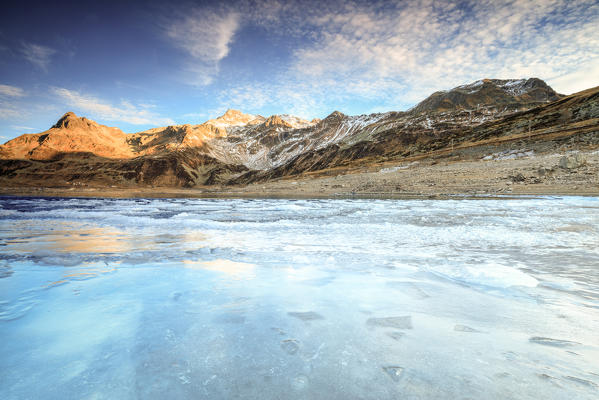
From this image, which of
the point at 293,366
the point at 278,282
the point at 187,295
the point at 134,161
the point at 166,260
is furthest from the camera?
the point at 134,161

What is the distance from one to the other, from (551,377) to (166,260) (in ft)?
21.6

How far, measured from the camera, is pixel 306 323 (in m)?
3.35

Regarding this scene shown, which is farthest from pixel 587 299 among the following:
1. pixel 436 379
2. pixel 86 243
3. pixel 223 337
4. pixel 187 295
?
pixel 86 243

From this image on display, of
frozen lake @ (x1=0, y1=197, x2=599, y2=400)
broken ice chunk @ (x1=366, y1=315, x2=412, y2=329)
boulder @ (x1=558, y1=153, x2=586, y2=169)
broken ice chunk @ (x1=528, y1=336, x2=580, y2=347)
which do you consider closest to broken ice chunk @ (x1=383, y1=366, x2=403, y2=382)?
frozen lake @ (x1=0, y1=197, x2=599, y2=400)

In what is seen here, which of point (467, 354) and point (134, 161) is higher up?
point (134, 161)

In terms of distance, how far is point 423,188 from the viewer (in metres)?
35.4

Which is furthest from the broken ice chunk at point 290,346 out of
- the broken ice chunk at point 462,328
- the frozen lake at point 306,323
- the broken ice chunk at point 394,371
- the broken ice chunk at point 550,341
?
the broken ice chunk at point 550,341

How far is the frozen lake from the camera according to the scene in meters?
2.26

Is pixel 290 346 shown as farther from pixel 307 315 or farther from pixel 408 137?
pixel 408 137

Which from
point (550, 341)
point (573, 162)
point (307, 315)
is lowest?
point (307, 315)

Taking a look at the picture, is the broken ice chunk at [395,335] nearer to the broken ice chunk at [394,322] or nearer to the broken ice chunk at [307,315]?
the broken ice chunk at [394,322]

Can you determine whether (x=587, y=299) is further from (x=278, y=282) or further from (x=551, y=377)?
(x=278, y=282)

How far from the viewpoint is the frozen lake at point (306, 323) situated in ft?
A: 7.40

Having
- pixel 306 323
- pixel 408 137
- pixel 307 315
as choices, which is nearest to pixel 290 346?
pixel 306 323
